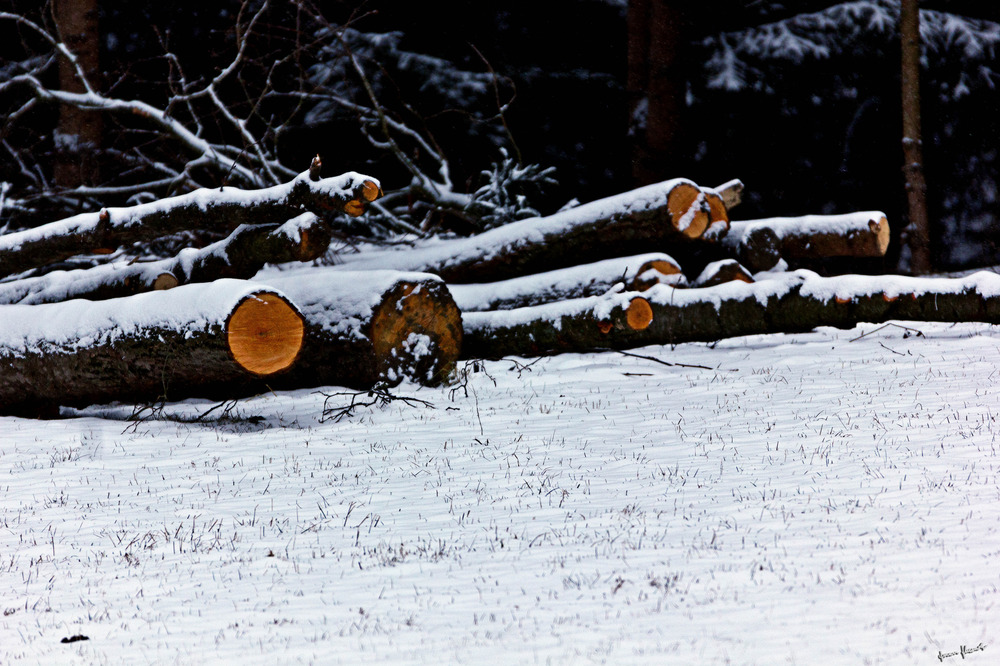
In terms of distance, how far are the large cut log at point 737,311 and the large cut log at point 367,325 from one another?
1.50 meters

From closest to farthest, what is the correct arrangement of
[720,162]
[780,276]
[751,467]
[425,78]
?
[751,467] < [780,276] < [425,78] < [720,162]

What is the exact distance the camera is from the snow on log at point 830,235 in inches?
400

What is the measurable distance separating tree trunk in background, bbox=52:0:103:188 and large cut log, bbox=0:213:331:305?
4.29 metres

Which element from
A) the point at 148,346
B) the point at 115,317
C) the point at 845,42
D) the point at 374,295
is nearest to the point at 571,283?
the point at 374,295

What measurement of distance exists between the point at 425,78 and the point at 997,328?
10600 mm

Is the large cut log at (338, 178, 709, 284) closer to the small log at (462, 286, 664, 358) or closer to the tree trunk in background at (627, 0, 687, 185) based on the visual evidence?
the small log at (462, 286, 664, 358)

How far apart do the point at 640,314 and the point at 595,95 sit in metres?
10.2

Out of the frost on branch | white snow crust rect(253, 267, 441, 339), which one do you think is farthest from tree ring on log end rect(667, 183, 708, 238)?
the frost on branch

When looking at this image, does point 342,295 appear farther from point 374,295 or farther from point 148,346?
point 148,346

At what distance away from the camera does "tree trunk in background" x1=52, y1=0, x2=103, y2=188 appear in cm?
1333

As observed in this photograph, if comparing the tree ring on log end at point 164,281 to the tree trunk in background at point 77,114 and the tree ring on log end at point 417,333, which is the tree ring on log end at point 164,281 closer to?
the tree ring on log end at point 417,333

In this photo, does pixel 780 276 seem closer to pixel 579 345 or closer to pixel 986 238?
pixel 579 345

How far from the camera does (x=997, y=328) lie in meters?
9.65

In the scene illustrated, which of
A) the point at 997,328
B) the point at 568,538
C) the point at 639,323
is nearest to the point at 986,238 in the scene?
the point at 997,328
